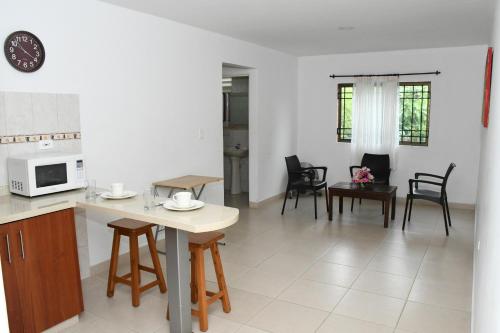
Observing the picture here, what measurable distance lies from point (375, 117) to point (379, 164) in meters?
0.76

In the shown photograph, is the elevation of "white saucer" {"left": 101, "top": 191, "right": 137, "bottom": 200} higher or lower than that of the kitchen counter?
higher

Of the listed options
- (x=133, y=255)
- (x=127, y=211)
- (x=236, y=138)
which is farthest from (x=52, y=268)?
(x=236, y=138)

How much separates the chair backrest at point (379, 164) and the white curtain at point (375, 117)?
180 millimetres

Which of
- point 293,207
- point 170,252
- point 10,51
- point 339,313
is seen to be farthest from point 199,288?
point 293,207

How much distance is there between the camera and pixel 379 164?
6176 millimetres

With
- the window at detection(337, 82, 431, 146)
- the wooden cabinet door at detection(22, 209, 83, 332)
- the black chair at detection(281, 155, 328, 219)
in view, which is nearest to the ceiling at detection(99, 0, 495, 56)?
the window at detection(337, 82, 431, 146)

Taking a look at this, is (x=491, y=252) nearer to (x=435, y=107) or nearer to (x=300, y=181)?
(x=300, y=181)

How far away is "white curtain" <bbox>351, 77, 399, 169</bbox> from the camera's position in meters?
6.21

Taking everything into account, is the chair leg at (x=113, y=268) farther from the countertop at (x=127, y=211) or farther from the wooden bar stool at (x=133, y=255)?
the countertop at (x=127, y=211)

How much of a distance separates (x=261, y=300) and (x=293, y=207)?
3.08 m

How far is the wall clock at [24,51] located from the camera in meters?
2.88

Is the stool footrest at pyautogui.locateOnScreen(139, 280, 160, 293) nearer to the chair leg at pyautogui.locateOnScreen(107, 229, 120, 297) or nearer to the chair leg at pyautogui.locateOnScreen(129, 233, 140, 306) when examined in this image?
the chair leg at pyautogui.locateOnScreen(129, 233, 140, 306)

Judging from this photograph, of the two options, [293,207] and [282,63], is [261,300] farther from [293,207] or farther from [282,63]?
[282,63]

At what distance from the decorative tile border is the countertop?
40 centimetres
